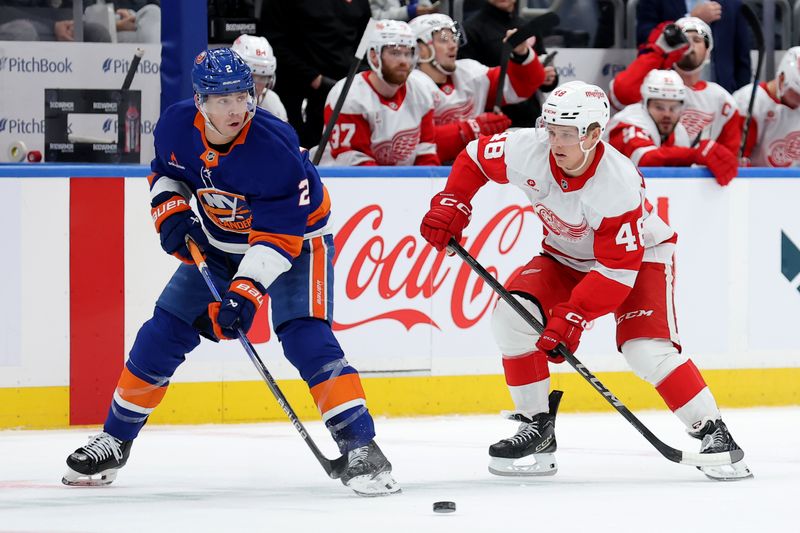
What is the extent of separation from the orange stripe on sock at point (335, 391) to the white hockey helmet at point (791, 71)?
3360 millimetres

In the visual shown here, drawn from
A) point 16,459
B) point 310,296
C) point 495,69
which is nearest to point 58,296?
point 16,459

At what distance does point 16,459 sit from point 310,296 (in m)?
1.24

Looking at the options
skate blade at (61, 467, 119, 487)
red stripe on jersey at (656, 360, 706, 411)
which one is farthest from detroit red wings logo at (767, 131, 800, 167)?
skate blade at (61, 467, 119, 487)

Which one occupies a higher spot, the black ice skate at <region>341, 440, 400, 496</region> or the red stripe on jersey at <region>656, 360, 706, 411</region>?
the red stripe on jersey at <region>656, 360, 706, 411</region>

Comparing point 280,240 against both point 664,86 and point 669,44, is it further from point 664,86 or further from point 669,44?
point 669,44

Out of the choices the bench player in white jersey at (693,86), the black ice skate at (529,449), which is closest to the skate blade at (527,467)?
the black ice skate at (529,449)

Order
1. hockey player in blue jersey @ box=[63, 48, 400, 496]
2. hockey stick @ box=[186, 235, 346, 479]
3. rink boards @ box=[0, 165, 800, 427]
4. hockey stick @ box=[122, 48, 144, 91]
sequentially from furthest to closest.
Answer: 1. hockey stick @ box=[122, 48, 144, 91]
2. rink boards @ box=[0, 165, 800, 427]
3. hockey stick @ box=[186, 235, 346, 479]
4. hockey player in blue jersey @ box=[63, 48, 400, 496]

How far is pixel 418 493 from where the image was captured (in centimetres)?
413

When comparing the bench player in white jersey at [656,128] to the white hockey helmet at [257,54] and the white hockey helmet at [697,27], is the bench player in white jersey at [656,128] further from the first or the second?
the white hockey helmet at [257,54]

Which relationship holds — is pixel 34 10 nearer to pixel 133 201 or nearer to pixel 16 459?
pixel 133 201

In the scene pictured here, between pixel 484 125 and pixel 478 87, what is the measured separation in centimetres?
30

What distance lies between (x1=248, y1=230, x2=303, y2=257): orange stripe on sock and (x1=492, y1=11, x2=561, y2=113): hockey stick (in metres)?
2.45

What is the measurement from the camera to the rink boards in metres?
5.16

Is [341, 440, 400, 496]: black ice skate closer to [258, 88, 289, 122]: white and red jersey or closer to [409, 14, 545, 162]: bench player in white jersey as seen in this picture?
[258, 88, 289, 122]: white and red jersey
